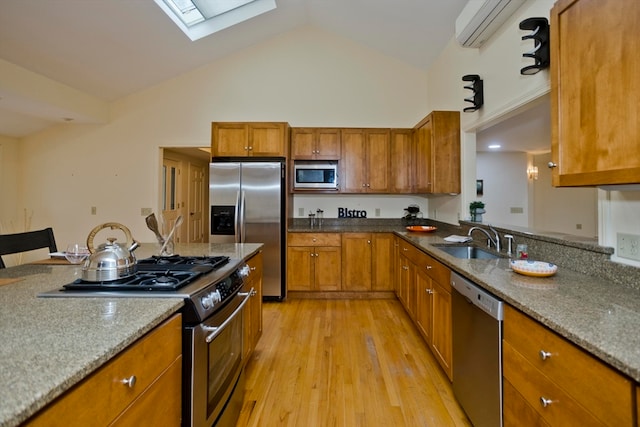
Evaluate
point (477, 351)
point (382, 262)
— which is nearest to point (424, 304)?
point (477, 351)

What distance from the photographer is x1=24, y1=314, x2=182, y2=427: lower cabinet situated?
66 centimetres

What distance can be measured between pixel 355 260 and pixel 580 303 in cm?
278

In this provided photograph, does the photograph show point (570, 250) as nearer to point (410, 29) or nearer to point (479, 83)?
point (479, 83)

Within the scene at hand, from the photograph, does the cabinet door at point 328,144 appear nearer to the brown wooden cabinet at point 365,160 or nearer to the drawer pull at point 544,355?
the brown wooden cabinet at point 365,160

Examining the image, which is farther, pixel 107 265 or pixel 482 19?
pixel 482 19

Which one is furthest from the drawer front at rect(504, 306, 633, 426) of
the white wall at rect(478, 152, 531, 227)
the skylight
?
the white wall at rect(478, 152, 531, 227)

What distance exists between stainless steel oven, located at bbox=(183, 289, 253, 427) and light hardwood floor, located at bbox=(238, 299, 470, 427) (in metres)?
0.30

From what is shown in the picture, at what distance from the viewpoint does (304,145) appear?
408cm

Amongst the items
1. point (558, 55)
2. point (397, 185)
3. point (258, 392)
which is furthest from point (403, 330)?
point (558, 55)

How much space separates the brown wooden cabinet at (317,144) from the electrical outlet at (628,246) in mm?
3023

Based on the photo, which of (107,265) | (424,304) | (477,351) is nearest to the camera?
(107,265)

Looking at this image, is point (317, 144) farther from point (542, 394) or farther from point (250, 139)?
point (542, 394)

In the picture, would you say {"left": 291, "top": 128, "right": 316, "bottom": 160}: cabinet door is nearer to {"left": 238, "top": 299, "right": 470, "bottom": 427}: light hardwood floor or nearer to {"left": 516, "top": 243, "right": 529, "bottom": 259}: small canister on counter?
{"left": 238, "top": 299, "right": 470, "bottom": 427}: light hardwood floor

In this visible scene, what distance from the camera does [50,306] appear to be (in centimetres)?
104
